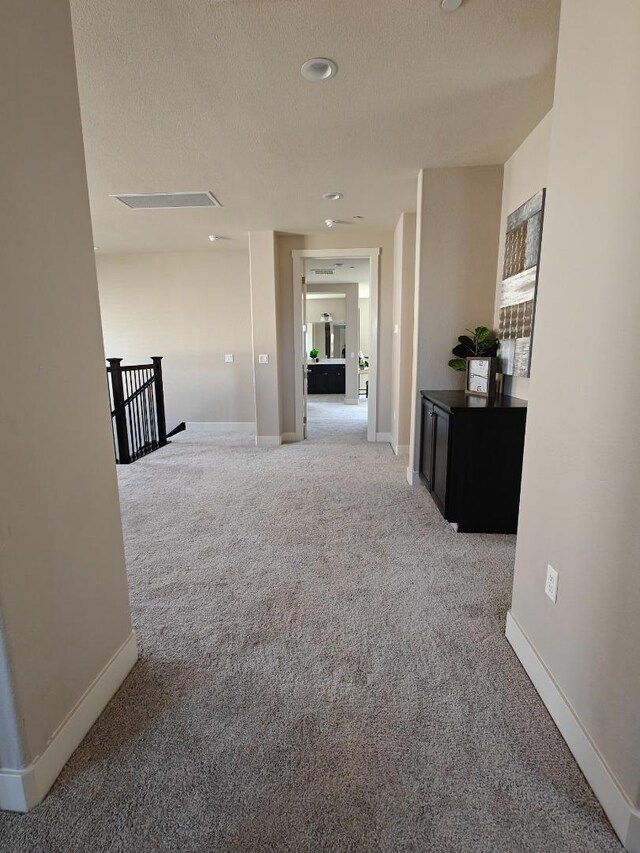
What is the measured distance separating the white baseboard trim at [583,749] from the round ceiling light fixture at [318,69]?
276 cm

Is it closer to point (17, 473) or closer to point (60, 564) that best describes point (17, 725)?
point (60, 564)

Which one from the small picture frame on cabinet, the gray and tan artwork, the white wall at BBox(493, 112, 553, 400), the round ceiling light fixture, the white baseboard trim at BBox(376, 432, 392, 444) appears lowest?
the white baseboard trim at BBox(376, 432, 392, 444)

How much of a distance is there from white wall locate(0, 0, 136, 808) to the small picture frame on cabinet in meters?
2.62

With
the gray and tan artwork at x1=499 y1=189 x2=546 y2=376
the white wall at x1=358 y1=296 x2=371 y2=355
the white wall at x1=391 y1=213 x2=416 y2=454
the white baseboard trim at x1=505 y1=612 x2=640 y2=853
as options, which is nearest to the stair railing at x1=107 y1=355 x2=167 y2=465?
the white wall at x1=391 y1=213 x2=416 y2=454

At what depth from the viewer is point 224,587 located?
2201 millimetres

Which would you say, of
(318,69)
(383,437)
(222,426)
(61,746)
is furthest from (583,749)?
(222,426)

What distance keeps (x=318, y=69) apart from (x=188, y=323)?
15.3ft

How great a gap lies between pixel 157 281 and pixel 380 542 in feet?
17.7

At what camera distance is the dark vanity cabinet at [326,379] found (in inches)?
424

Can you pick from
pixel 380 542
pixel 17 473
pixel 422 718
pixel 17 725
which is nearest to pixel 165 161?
pixel 17 473

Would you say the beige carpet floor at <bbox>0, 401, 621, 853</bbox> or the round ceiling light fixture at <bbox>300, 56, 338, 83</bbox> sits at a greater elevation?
the round ceiling light fixture at <bbox>300, 56, 338, 83</bbox>

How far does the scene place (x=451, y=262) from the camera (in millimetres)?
3414

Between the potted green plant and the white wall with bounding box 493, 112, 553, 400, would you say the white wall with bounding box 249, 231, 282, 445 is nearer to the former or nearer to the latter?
the potted green plant

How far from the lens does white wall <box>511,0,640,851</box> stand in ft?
3.40
